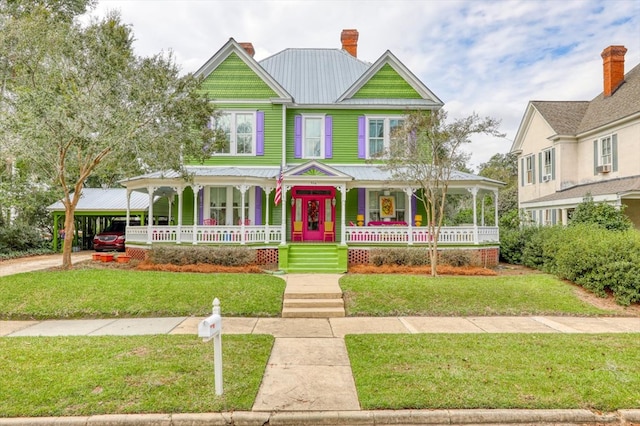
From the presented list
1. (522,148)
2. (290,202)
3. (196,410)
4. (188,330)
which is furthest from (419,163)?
(522,148)

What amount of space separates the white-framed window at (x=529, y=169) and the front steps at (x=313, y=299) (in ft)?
56.6

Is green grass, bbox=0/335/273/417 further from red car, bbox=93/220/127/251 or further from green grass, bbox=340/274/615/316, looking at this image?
red car, bbox=93/220/127/251

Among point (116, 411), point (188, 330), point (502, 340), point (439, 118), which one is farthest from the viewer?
point (439, 118)

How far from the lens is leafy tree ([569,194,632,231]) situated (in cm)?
1351

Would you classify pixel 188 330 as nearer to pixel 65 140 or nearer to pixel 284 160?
pixel 65 140

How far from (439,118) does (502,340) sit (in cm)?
747

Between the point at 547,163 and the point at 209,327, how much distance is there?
22.0 m

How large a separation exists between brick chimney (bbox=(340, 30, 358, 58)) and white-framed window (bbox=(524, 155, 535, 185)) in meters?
12.4

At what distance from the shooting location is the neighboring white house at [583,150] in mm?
15328

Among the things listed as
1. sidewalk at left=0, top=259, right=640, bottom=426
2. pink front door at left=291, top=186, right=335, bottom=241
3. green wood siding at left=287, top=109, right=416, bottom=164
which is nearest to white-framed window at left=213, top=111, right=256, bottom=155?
green wood siding at left=287, top=109, right=416, bottom=164

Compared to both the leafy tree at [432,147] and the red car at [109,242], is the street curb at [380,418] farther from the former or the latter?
the red car at [109,242]

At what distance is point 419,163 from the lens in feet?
39.5

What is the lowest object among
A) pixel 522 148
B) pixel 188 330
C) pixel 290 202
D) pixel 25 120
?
pixel 188 330

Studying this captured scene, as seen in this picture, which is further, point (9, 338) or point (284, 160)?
point (284, 160)
